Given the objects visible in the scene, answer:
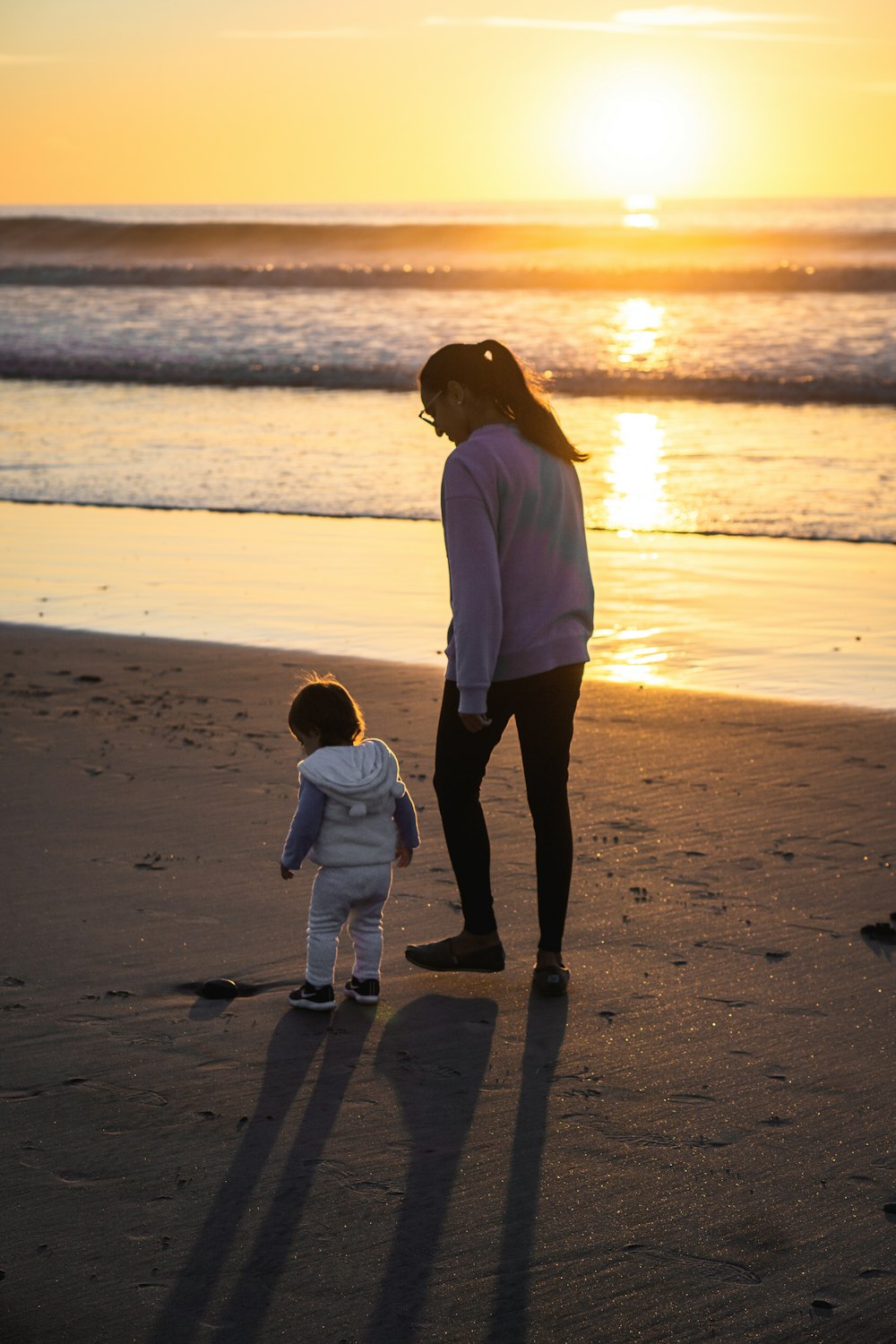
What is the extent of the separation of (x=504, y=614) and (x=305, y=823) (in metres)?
0.75

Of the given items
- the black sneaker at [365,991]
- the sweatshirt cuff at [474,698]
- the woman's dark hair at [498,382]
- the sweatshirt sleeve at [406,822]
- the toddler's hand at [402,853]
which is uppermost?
the woman's dark hair at [498,382]

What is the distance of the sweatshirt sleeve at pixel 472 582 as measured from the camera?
380 cm

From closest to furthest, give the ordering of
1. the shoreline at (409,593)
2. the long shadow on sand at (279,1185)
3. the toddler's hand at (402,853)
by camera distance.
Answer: the long shadow on sand at (279,1185)
the toddler's hand at (402,853)
the shoreline at (409,593)

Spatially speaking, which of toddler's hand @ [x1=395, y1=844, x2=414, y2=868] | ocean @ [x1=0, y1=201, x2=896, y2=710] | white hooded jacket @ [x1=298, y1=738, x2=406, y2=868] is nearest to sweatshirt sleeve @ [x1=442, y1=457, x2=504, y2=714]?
white hooded jacket @ [x1=298, y1=738, x2=406, y2=868]

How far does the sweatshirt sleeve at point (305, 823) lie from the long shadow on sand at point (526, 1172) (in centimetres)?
75

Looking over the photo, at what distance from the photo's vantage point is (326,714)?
3.89 metres

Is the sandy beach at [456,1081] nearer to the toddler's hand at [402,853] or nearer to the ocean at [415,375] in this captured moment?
the toddler's hand at [402,853]

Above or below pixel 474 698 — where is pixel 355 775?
below

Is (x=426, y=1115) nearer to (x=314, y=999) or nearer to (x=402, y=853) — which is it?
(x=314, y=999)

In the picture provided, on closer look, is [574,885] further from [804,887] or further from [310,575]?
[310,575]

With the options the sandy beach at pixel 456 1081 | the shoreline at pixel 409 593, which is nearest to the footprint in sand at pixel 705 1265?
the sandy beach at pixel 456 1081

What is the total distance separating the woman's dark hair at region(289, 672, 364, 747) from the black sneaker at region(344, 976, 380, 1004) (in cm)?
65

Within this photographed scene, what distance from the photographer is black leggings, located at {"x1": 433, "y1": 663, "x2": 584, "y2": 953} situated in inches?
158

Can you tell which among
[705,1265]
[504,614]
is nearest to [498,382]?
[504,614]
